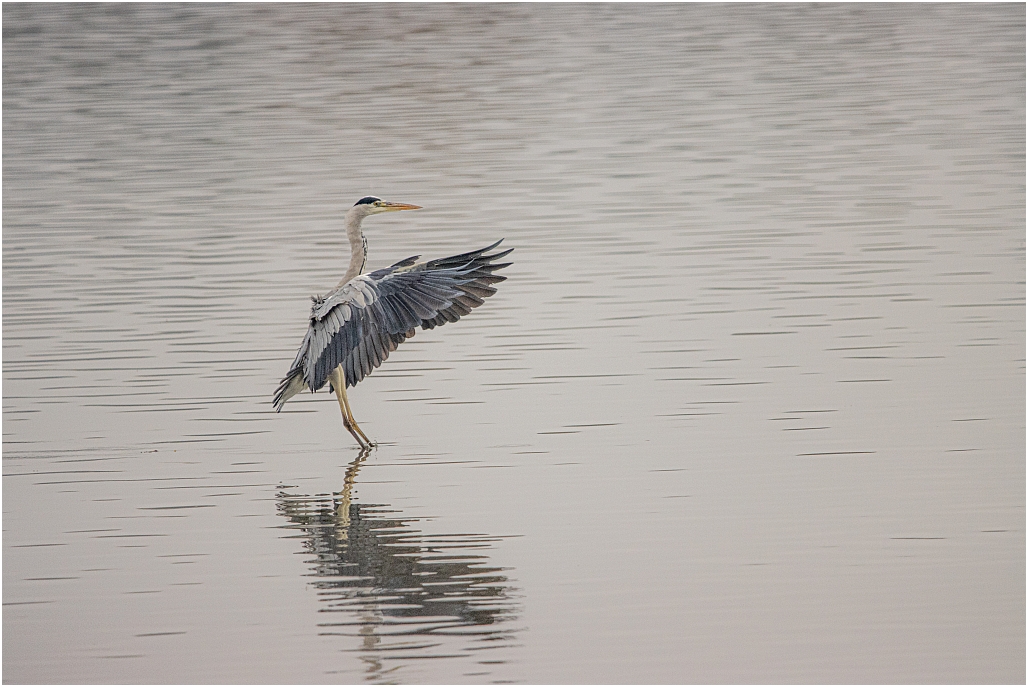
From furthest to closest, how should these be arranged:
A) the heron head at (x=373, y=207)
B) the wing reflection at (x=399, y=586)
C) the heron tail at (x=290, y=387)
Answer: the heron head at (x=373, y=207) → the heron tail at (x=290, y=387) → the wing reflection at (x=399, y=586)

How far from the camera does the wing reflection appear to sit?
6828 millimetres

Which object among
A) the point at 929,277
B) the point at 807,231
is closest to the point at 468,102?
the point at 807,231

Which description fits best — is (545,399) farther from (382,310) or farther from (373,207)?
(373,207)

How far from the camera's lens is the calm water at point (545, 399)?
7094mm

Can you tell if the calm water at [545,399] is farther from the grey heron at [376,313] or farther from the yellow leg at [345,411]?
the grey heron at [376,313]

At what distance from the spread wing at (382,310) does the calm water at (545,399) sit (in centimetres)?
56

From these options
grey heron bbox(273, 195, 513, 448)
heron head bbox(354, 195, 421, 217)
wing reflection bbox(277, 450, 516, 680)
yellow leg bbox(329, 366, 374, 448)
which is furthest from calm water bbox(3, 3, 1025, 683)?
heron head bbox(354, 195, 421, 217)

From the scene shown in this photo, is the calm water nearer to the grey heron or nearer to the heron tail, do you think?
the heron tail

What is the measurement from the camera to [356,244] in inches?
462

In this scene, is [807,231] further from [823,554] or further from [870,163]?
[823,554]

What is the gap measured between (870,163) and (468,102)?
914 cm

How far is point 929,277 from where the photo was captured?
14.7 m

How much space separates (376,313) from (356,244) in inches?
56.9

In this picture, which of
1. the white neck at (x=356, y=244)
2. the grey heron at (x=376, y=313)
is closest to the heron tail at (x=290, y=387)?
the grey heron at (x=376, y=313)
